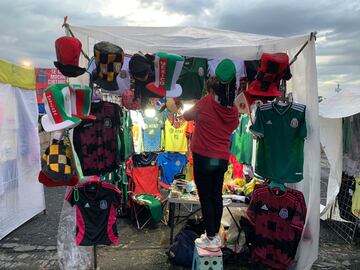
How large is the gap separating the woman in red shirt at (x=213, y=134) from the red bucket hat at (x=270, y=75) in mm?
523

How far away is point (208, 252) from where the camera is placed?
289 centimetres

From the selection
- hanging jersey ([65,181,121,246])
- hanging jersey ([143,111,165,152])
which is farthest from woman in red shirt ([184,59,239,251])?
hanging jersey ([143,111,165,152])

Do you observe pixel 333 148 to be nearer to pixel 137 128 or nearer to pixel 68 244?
pixel 137 128

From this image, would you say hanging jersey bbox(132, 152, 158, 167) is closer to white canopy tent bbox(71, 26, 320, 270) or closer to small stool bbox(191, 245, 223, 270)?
white canopy tent bbox(71, 26, 320, 270)

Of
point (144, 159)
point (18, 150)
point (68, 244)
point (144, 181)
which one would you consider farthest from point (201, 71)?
point (18, 150)

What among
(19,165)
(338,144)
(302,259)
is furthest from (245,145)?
(19,165)

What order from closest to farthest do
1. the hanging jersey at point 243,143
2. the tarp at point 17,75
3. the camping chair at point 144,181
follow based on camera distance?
the tarp at point 17,75, the hanging jersey at point 243,143, the camping chair at point 144,181

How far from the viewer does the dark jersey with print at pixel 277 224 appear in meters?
3.31

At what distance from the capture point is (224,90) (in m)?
2.75

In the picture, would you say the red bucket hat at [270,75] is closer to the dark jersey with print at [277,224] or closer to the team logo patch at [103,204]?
the dark jersey with print at [277,224]

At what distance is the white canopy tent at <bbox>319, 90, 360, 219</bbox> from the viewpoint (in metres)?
4.32

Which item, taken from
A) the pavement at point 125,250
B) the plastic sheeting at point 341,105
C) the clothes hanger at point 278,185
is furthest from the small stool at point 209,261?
the plastic sheeting at point 341,105

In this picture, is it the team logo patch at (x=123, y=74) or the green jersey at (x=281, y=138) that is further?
the green jersey at (x=281, y=138)

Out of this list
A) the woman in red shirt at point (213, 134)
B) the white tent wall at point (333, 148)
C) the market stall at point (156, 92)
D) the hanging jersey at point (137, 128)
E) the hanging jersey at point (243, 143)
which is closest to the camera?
the woman in red shirt at point (213, 134)
